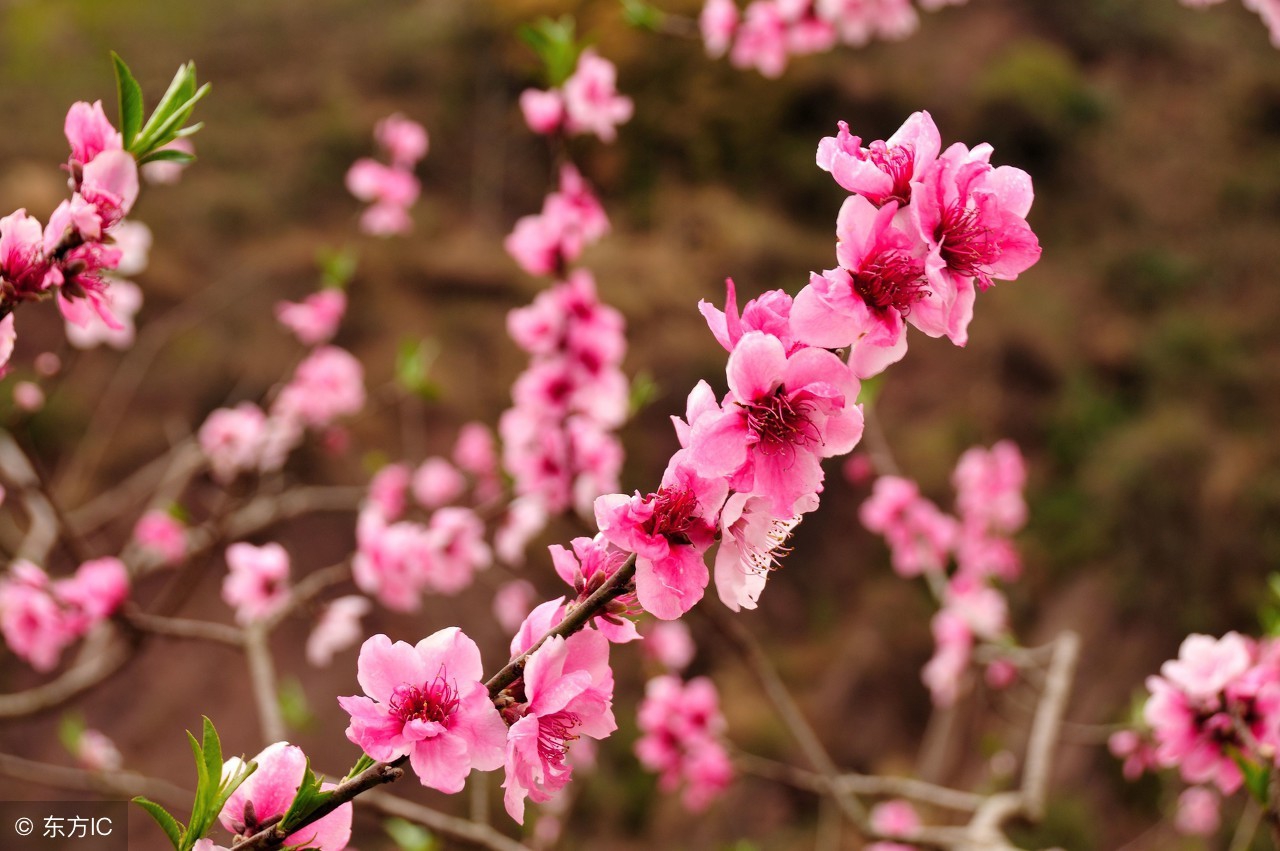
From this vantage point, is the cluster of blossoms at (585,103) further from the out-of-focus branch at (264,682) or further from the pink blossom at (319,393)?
the pink blossom at (319,393)

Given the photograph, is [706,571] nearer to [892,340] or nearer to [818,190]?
Answer: [892,340]

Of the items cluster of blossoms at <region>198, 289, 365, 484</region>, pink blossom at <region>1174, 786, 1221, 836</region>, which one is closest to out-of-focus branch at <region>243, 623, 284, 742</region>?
cluster of blossoms at <region>198, 289, 365, 484</region>

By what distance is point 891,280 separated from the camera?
492 millimetres

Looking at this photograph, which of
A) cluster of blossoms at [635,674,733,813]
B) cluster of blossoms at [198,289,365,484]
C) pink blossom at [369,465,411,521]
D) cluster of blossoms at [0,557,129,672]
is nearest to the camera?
cluster of blossoms at [0,557,129,672]

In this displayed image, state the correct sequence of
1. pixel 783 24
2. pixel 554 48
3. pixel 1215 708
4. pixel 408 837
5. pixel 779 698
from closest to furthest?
pixel 1215 708 < pixel 408 837 < pixel 554 48 < pixel 779 698 < pixel 783 24

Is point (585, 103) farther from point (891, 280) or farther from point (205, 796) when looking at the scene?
point (205, 796)

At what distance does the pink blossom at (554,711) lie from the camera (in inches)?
19.3

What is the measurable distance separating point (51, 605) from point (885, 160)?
1632 millimetres

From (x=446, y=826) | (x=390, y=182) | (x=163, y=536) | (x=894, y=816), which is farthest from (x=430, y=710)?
(x=894, y=816)

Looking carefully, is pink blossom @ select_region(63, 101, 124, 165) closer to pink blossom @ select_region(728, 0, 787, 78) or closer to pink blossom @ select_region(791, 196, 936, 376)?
pink blossom @ select_region(791, 196, 936, 376)

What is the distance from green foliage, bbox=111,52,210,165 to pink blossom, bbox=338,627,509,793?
0.41m

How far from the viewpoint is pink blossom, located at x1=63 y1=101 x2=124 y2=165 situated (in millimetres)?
609

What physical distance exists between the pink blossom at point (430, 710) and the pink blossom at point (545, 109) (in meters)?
1.06

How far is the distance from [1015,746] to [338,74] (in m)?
4.61
